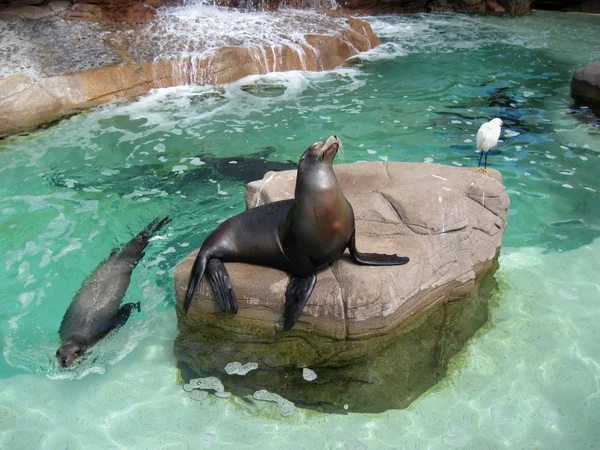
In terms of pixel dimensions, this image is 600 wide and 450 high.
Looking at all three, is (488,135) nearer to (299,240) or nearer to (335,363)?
(299,240)

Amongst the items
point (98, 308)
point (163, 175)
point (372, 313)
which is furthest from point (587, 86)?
point (98, 308)

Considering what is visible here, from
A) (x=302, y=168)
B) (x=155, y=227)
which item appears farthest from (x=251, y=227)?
(x=155, y=227)

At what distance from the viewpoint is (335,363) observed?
3328mm

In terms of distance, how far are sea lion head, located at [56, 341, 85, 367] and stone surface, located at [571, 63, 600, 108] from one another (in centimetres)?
753

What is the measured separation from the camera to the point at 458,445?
117 inches

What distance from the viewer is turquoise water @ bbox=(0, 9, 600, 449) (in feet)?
10.2

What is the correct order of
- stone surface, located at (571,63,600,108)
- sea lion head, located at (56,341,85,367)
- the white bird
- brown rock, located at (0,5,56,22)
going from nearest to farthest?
sea lion head, located at (56,341,85,367) < the white bird < stone surface, located at (571,63,600,108) < brown rock, located at (0,5,56,22)

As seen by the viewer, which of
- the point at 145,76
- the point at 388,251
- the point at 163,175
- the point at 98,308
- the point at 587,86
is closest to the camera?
the point at 388,251

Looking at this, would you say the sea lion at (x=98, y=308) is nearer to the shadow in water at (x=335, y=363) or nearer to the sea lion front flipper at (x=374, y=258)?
the shadow in water at (x=335, y=363)

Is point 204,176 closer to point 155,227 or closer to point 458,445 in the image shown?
point 155,227

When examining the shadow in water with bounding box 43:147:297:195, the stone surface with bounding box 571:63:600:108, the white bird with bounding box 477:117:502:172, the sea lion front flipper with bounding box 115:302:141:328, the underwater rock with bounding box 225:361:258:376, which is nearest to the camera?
the underwater rock with bounding box 225:361:258:376

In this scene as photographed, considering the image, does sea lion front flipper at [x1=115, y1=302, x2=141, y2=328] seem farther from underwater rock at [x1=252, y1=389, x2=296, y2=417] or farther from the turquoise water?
underwater rock at [x1=252, y1=389, x2=296, y2=417]

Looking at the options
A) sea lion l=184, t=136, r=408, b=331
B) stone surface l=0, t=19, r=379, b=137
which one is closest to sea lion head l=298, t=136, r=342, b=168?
sea lion l=184, t=136, r=408, b=331

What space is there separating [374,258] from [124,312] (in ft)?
6.15
